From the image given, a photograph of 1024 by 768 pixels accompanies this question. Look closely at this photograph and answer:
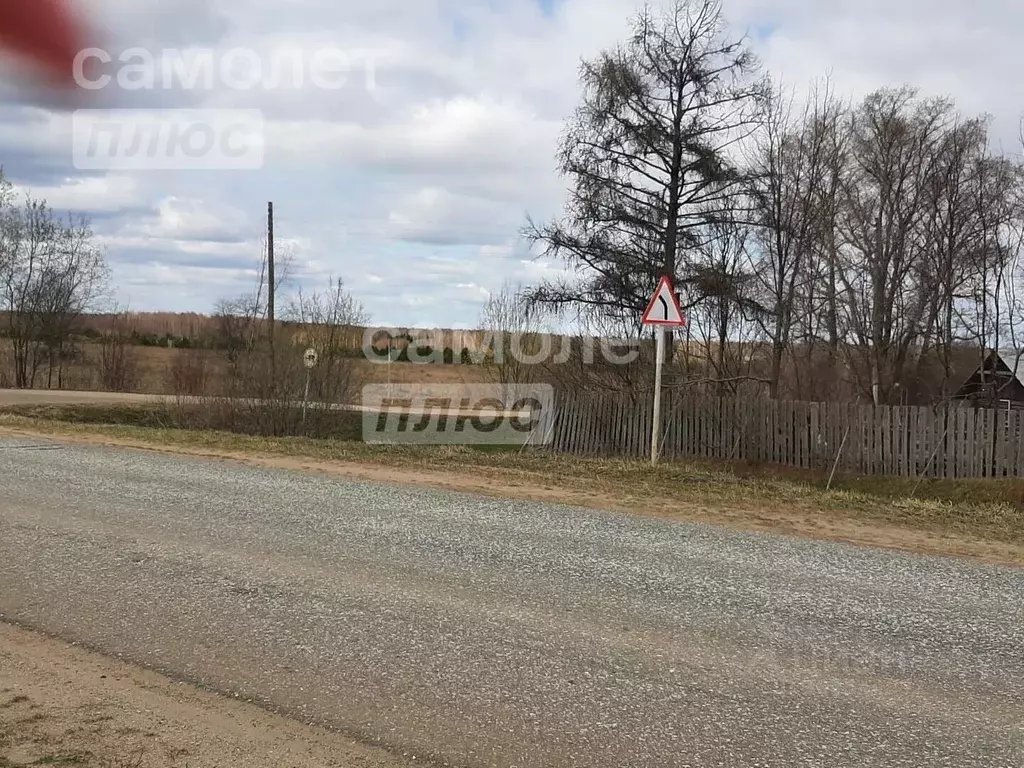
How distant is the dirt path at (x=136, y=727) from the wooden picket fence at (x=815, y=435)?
15.1 m

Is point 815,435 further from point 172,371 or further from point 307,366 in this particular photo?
point 172,371

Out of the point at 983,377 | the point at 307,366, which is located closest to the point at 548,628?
the point at 307,366

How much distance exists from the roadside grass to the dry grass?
0.7 inches

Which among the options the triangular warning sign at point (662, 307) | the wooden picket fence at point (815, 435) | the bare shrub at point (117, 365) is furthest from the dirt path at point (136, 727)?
the bare shrub at point (117, 365)

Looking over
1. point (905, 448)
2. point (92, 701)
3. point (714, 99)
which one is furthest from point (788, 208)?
point (92, 701)

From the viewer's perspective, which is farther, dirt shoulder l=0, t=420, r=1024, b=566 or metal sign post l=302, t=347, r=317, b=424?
metal sign post l=302, t=347, r=317, b=424

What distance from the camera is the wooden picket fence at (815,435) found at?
56.8ft

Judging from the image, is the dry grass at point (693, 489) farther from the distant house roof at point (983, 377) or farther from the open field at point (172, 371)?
the distant house roof at point (983, 377)

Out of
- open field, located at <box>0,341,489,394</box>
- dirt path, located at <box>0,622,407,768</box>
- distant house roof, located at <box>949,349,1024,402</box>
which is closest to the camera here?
dirt path, located at <box>0,622,407,768</box>

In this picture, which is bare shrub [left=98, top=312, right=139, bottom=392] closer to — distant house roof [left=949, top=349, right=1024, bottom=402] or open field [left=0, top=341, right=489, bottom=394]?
open field [left=0, top=341, right=489, bottom=394]

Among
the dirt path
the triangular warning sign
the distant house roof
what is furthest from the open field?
the dirt path

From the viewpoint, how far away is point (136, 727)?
3.71 metres

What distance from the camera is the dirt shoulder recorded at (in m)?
8.46

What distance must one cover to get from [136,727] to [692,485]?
28.8ft
